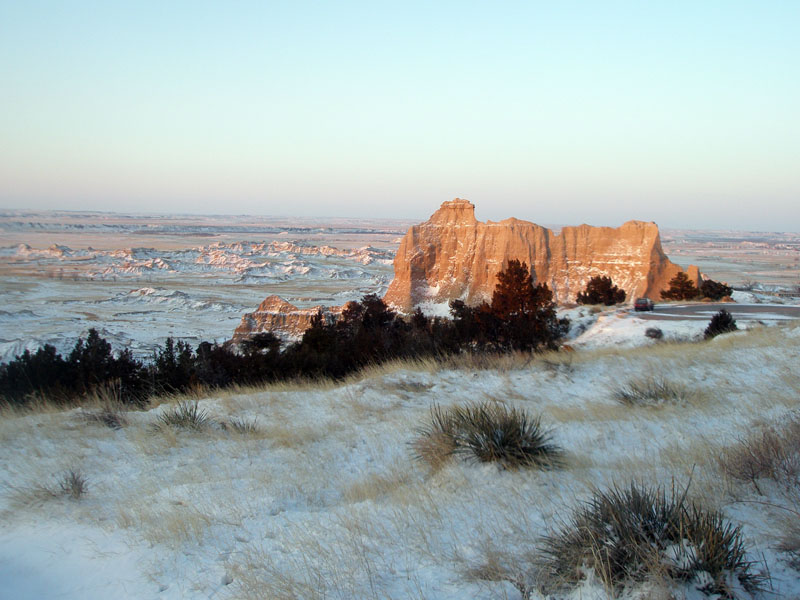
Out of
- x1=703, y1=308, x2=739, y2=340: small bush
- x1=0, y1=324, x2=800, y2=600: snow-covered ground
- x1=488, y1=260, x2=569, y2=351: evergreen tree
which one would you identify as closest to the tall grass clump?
x1=0, y1=324, x2=800, y2=600: snow-covered ground

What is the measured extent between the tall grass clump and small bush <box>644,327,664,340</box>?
598 inches

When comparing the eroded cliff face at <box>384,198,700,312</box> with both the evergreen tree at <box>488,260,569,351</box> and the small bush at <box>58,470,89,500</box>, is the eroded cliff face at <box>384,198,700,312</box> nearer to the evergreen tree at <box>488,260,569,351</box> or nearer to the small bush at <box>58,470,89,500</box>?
the evergreen tree at <box>488,260,569,351</box>

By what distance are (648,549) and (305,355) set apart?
1266 centimetres

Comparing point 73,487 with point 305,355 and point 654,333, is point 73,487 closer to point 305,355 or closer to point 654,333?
point 305,355

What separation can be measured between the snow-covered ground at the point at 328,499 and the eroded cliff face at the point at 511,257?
125 ft

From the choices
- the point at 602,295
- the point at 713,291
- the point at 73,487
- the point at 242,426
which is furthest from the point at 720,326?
the point at 713,291

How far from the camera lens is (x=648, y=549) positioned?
8.07ft

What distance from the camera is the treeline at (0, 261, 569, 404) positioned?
11.9 m

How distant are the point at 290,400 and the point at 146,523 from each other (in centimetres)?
399

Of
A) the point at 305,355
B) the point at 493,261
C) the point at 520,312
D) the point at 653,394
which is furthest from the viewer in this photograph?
the point at 493,261

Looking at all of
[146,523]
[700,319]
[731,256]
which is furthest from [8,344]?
[731,256]

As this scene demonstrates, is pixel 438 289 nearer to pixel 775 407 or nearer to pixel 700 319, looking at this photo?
pixel 700 319

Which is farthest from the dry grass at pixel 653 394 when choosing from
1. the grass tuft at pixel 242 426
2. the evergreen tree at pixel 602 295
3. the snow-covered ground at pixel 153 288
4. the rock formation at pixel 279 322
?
the rock formation at pixel 279 322

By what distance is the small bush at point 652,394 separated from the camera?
661cm
